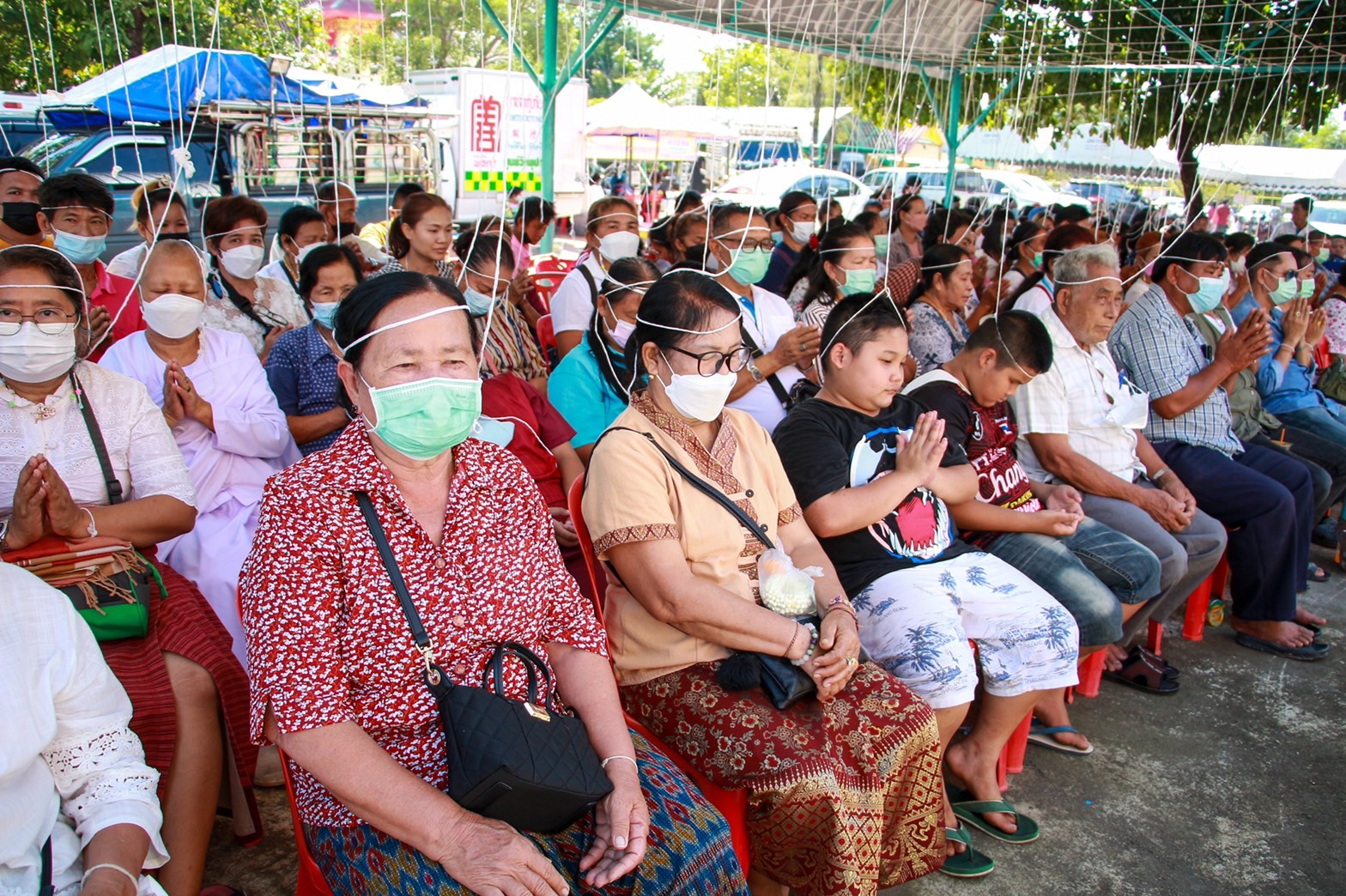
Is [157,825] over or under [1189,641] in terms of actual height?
over

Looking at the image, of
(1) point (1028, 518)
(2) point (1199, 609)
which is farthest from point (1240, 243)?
(1) point (1028, 518)

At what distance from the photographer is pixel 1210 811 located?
292 cm

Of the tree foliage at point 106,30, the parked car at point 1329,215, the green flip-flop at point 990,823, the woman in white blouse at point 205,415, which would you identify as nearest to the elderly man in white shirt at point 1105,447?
the green flip-flop at point 990,823

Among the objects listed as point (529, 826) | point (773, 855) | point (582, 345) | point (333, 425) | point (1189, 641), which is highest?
point (582, 345)

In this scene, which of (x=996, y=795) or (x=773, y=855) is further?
(x=996, y=795)

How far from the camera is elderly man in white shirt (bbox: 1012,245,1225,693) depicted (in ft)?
11.7

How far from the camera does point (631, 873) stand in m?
1.73

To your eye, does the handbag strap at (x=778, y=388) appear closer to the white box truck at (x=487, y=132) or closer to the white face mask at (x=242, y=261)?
the white face mask at (x=242, y=261)

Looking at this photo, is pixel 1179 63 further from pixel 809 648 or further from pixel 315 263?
pixel 809 648

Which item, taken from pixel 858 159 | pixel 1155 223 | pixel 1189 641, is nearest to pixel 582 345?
pixel 1189 641

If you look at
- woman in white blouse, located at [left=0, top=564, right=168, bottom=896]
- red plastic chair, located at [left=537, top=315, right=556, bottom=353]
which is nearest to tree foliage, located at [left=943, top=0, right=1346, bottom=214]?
red plastic chair, located at [left=537, top=315, right=556, bottom=353]

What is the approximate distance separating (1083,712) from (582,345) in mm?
2310

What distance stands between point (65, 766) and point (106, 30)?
35.0 ft

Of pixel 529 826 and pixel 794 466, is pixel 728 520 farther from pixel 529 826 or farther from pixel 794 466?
pixel 529 826
